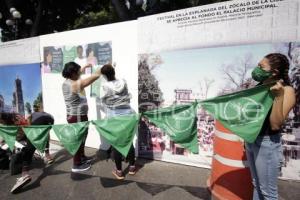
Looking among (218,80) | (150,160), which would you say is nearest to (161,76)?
(218,80)

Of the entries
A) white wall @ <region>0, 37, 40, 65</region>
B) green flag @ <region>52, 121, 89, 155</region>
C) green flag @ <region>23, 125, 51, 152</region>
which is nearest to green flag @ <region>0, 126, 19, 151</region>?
green flag @ <region>23, 125, 51, 152</region>

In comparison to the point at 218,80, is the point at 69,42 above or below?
above

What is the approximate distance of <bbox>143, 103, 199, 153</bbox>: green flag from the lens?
11.8ft

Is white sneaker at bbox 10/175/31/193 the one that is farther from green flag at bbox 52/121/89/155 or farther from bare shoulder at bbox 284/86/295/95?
bare shoulder at bbox 284/86/295/95

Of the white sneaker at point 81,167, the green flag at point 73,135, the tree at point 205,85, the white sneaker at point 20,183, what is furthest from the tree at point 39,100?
the tree at point 205,85

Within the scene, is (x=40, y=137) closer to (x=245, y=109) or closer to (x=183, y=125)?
(x=183, y=125)

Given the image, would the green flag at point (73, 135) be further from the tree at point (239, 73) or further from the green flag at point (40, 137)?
the tree at point (239, 73)

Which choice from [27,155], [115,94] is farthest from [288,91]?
[27,155]

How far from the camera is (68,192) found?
4523 millimetres

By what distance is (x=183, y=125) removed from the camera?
3.62 meters

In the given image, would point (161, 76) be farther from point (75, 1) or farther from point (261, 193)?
point (75, 1)

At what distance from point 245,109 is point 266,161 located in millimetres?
588

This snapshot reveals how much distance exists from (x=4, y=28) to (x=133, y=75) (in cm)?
1835

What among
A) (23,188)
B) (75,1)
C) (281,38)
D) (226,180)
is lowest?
(23,188)
